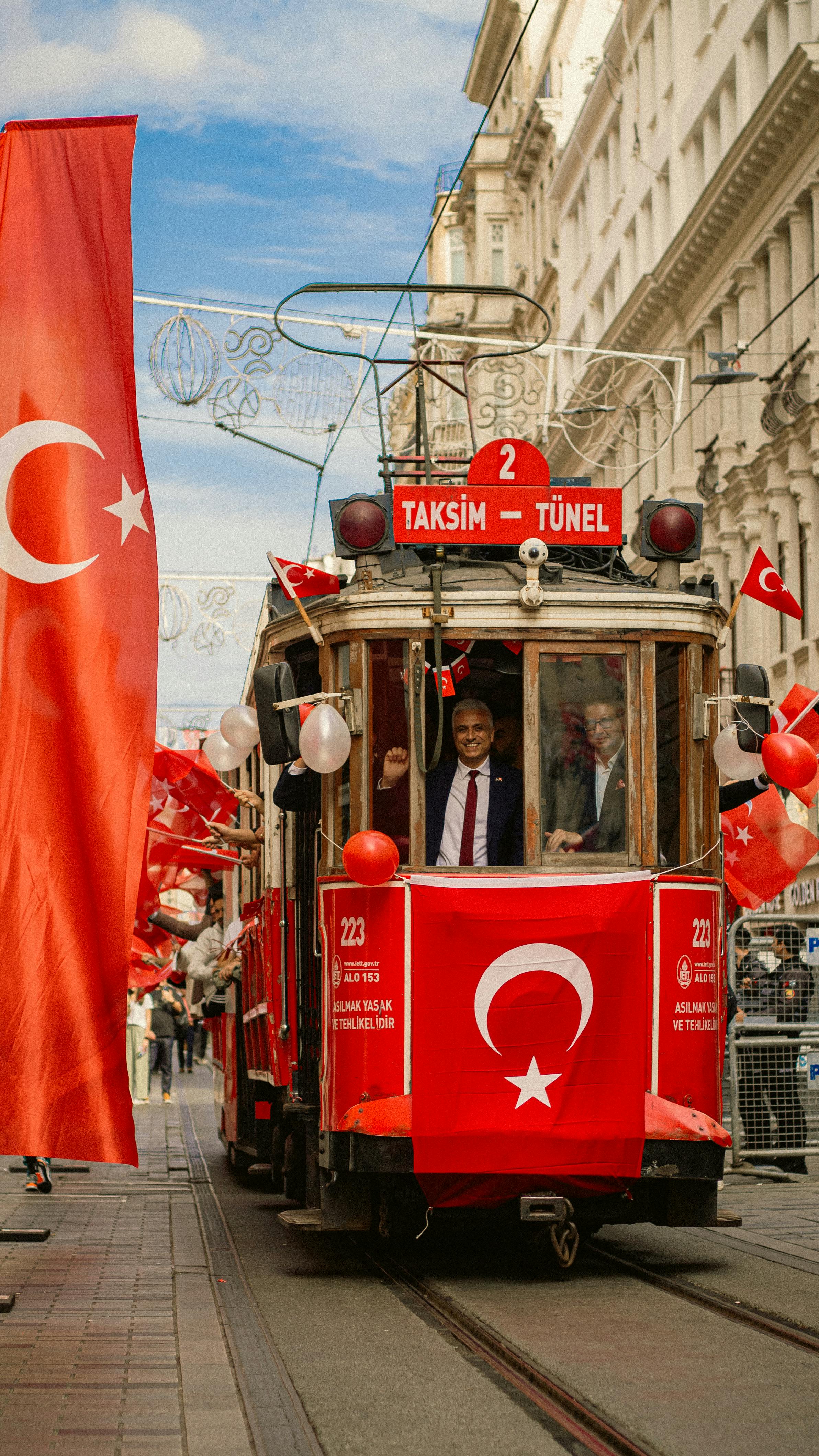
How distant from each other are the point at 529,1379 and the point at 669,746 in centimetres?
357

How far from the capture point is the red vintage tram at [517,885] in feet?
30.9

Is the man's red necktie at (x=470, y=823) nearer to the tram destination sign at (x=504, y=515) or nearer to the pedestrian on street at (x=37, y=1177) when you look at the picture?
the tram destination sign at (x=504, y=515)

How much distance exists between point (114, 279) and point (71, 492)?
91cm

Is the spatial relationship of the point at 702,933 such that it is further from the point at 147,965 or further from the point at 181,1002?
the point at 181,1002

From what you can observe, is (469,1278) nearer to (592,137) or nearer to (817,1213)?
(817,1213)

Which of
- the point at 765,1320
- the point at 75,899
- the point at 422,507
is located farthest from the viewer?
the point at 422,507

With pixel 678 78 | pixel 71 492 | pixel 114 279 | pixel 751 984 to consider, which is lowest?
pixel 751 984

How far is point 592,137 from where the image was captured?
177 feet

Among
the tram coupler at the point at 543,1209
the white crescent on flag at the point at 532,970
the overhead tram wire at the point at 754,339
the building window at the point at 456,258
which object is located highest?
the building window at the point at 456,258

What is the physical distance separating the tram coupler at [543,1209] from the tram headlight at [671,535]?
320 centimetres

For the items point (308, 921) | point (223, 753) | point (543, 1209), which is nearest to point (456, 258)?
point (223, 753)

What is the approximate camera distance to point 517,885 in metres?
9.58

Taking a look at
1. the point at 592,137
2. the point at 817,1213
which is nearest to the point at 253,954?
the point at 817,1213

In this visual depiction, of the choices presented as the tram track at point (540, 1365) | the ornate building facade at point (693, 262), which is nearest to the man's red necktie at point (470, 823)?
the tram track at point (540, 1365)
